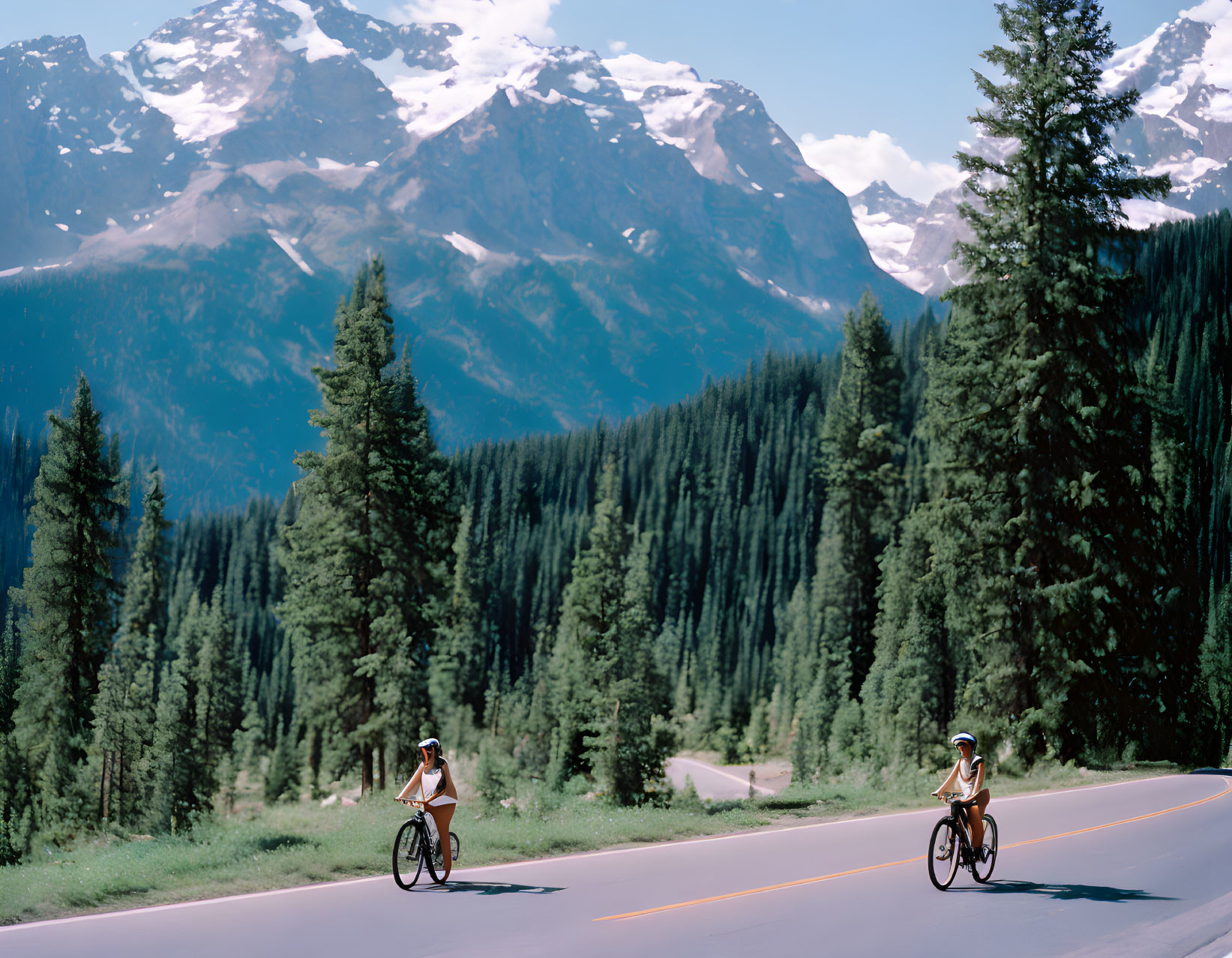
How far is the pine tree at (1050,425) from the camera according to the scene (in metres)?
23.5

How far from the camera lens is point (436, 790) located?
1130 cm

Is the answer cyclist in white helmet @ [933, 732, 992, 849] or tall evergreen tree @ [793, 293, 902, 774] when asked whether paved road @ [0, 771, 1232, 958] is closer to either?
cyclist in white helmet @ [933, 732, 992, 849]

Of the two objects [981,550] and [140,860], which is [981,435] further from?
[140,860]

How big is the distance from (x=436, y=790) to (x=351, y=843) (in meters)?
3.56

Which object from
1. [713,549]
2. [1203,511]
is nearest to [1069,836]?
[1203,511]

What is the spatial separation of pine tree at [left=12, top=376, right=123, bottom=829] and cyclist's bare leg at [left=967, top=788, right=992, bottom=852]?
29.7 meters

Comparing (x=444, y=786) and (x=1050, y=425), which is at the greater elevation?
(x=1050, y=425)

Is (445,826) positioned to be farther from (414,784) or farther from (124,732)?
(124,732)

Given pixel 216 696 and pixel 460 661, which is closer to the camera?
pixel 216 696

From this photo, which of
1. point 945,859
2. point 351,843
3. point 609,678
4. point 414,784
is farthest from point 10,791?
point 945,859

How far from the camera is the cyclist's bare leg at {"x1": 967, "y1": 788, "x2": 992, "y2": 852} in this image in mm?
11383

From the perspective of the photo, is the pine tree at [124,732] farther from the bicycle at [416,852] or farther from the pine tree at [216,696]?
the bicycle at [416,852]

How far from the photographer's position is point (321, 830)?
17.3 m

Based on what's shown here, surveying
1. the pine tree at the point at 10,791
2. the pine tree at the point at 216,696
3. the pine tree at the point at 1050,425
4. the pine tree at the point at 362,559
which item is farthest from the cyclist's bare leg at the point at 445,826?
the pine tree at the point at 216,696
